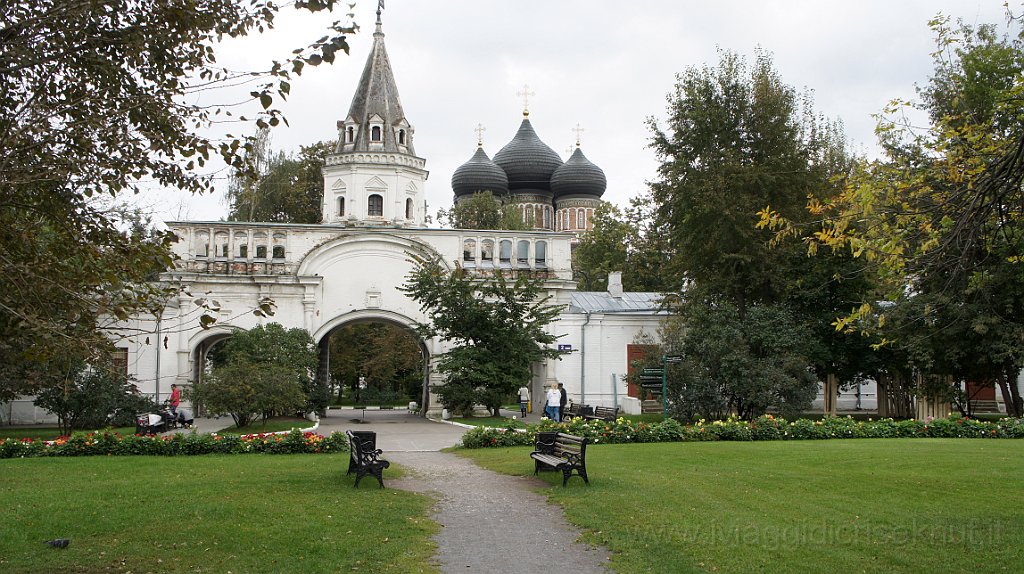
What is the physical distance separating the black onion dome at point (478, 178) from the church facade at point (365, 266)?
2580 cm

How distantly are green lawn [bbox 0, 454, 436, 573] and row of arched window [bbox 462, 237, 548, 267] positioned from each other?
1824 cm

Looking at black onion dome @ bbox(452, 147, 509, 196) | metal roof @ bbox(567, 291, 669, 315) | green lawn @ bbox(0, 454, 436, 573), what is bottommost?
green lawn @ bbox(0, 454, 436, 573)

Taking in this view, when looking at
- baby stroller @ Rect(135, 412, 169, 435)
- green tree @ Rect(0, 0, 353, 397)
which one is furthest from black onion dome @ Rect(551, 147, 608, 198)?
green tree @ Rect(0, 0, 353, 397)

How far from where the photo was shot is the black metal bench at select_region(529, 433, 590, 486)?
1252 cm

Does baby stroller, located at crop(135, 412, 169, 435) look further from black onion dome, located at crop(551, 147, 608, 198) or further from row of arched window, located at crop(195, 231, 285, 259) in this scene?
black onion dome, located at crop(551, 147, 608, 198)

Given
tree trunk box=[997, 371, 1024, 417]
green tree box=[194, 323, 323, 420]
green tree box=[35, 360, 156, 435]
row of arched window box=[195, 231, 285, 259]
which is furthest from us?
row of arched window box=[195, 231, 285, 259]

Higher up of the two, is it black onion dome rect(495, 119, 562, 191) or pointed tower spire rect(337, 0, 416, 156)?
black onion dome rect(495, 119, 562, 191)

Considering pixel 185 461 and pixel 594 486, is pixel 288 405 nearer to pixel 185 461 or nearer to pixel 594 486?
pixel 185 461

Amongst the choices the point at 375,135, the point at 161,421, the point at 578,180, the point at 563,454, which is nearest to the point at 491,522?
the point at 563,454

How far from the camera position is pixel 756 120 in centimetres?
2980

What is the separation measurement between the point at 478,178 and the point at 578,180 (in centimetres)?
772

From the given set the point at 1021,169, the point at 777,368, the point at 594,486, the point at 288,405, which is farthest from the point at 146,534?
the point at 777,368

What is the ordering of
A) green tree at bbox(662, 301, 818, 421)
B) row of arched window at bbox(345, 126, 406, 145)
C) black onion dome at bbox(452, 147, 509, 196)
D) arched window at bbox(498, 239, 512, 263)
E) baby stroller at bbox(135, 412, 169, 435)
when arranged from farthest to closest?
black onion dome at bbox(452, 147, 509, 196), row of arched window at bbox(345, 126, 406, 145), arched window at bbox(498, 239, 512, 263), green tree at bbox(662, 301, 818, 421), baby stroller at bbox(135, 412, 169, 435)

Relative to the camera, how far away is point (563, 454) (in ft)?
43.3
